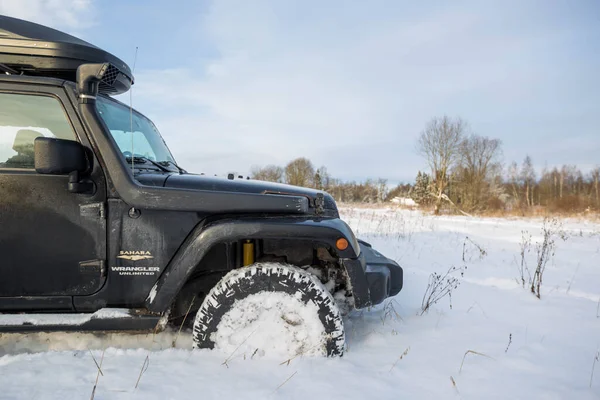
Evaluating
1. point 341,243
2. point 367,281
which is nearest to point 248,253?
point 341,243

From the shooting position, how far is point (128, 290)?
7.82ft

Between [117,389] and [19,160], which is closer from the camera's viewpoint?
[117,389]

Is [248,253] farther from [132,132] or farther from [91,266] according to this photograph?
[132,132]

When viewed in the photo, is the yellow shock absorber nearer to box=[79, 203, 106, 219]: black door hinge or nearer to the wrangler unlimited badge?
the wrangler unlimited badge

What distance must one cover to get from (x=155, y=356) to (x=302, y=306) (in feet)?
3.43

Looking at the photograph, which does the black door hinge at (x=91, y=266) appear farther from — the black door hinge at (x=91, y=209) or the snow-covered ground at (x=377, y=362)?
the snow-covered ground at (x=377, y=362)

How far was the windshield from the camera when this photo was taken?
260cm

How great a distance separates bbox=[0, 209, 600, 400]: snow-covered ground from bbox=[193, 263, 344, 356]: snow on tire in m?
0.09

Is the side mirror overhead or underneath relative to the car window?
underneath

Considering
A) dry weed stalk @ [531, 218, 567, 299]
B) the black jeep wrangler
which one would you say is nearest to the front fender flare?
the black jeep wrangler

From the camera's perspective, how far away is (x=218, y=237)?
2271 millimetres

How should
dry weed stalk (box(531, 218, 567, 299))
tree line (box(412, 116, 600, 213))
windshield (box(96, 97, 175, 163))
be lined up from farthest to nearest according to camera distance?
tree line (box(412, 116, 600, 213)) → dry weed stalk (box(531, 218, 567, 299)) → windshield (box(96, 97, 175, 163))

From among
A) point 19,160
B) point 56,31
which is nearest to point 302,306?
point 19,160

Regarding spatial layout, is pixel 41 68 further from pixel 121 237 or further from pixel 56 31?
pixel 121 237
